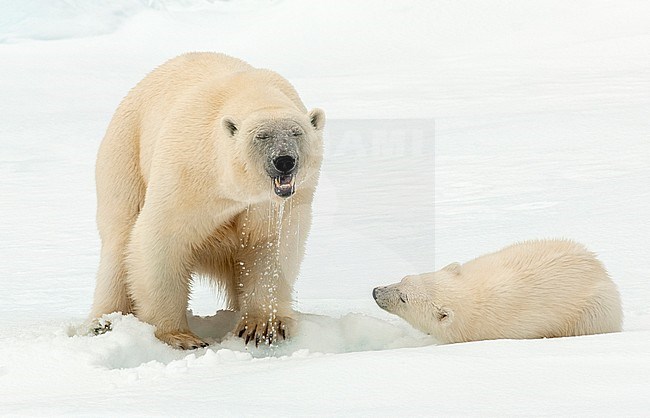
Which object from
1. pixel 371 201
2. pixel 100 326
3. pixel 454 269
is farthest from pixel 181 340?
pixel 371 201

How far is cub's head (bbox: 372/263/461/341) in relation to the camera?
3975mm

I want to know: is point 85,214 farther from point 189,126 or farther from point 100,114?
point 100,114

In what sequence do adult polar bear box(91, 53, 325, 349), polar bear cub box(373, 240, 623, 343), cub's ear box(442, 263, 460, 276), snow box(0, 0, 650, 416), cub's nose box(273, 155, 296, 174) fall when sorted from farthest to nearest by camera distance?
cub's ear box(442, 263, 460, 276) < polar bear cub box(373, 240, 623, 343) < adult polar bear box(91, 53, 325, 349) < cub's nose box(273, 155, 296, 174) < snow box(0, 0, 650, 416)

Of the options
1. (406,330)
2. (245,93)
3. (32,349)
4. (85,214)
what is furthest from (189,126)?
(85,214)

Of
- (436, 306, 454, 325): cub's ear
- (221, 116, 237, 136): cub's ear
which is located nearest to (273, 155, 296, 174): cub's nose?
(221, 116, 237, 136): cub's ear

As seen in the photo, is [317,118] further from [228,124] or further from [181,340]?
[181,340]

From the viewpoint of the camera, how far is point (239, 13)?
1948 cm

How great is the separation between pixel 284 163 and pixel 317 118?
369 mm

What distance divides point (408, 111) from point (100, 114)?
3985 millimetres

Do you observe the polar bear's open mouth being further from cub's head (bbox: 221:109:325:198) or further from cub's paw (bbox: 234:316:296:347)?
cub's paw (bbox: 234:316:296:347)

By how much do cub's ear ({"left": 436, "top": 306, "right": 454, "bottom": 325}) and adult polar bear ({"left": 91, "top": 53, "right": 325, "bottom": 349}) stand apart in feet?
2.12

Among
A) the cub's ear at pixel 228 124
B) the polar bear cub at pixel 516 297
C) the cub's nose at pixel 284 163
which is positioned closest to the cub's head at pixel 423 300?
the polar bear cub at pixel 516 297

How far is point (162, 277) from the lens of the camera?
391cm

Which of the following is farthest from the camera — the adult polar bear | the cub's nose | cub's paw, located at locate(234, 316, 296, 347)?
cub's paw, located at locate(234, 316, 296, 347)
